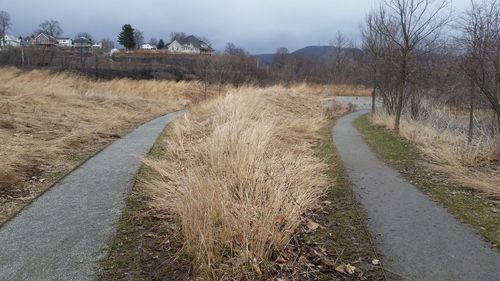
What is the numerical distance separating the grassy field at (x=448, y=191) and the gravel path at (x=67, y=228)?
4.37 meters

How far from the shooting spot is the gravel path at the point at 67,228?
408cm

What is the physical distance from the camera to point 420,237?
4.94m

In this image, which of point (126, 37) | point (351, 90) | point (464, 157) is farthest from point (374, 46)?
point (126, 37)

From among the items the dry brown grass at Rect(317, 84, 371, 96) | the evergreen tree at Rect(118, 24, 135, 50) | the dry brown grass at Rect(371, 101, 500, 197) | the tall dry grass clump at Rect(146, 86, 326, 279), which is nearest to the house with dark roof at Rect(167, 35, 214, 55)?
the evergreen tree at Rect(118, 24, 135, 50)

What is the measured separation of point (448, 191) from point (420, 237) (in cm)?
243

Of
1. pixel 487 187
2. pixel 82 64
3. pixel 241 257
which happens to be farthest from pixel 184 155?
pixel 82 64

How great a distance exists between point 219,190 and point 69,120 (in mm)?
10386

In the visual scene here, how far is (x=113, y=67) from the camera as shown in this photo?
155 ft

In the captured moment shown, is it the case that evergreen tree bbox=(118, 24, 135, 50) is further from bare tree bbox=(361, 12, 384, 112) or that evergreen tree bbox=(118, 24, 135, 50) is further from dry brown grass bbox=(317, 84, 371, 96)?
bare tree bbox=(361, 12, 384, 112)

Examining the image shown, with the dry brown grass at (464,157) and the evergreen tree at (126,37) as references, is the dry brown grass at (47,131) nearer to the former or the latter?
the dry brown grass at (464,157)

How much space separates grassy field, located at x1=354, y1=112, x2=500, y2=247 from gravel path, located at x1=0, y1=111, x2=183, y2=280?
4.37 meters

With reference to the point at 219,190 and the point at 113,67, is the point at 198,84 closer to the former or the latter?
the point at 113,67

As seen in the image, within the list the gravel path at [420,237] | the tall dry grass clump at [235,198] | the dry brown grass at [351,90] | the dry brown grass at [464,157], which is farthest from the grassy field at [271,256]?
the dry brown grass at [351,90]

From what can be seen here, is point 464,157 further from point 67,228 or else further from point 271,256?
point 67,228
